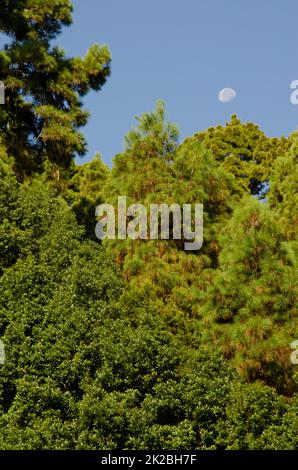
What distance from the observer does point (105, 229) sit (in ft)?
52.3

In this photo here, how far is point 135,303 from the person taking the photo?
11.6 metres

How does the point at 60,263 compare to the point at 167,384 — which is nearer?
the point at 167,384

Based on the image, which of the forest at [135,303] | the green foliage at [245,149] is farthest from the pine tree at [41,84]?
the green foliage at [245,149]

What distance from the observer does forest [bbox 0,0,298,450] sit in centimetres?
832

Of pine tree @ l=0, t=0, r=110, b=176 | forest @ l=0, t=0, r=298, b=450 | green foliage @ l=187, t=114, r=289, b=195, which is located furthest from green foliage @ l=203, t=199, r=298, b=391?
green foliage @ l=187, t=114, r=289, b=195

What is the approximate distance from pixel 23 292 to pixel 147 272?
3703 millimetres

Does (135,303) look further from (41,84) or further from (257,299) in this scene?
(41,84)

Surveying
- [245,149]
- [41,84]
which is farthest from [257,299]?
[245,149]

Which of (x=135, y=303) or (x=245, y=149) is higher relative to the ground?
(x=245, y=149)

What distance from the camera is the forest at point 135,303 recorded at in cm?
832

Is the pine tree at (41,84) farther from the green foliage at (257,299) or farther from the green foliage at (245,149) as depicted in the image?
the green foliage at (245,149)

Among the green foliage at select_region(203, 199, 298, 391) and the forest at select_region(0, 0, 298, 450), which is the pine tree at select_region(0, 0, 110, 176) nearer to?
the forest at select_region(0, 0, 298, 450)
